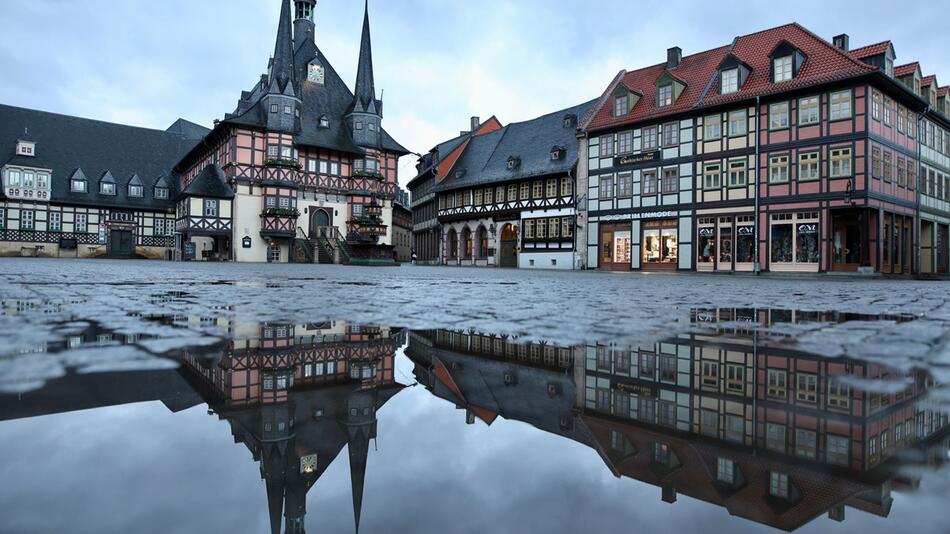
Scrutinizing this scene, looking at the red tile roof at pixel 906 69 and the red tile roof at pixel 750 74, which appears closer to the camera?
the red tile roof at pixel 750 74

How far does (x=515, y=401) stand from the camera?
1.97 m

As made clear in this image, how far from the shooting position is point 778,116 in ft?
88.8

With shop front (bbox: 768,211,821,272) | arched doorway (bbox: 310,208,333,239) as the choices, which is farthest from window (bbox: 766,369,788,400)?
arched doorway (bbox: 310,208,333,239)

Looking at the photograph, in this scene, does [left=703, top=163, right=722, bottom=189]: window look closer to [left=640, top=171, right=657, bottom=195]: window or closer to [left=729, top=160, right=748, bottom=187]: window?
[left=729, top=160, right=748, bottom=187]: window

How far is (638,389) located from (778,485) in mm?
927

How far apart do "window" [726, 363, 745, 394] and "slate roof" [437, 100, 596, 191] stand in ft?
109

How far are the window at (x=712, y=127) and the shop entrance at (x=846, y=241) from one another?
21.2 feet

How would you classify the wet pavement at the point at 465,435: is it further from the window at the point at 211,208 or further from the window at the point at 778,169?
the window at the point at 211,208

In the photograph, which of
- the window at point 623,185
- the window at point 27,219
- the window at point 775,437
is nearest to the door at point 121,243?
the window at point 27,219

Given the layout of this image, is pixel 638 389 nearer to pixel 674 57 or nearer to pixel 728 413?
pixel 728 413

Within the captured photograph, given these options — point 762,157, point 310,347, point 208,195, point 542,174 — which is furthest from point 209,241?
point 310,347

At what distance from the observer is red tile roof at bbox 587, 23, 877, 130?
2591 cm

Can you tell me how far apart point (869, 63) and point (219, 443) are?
3142 cm

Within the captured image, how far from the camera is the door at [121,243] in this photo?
4712 cm
